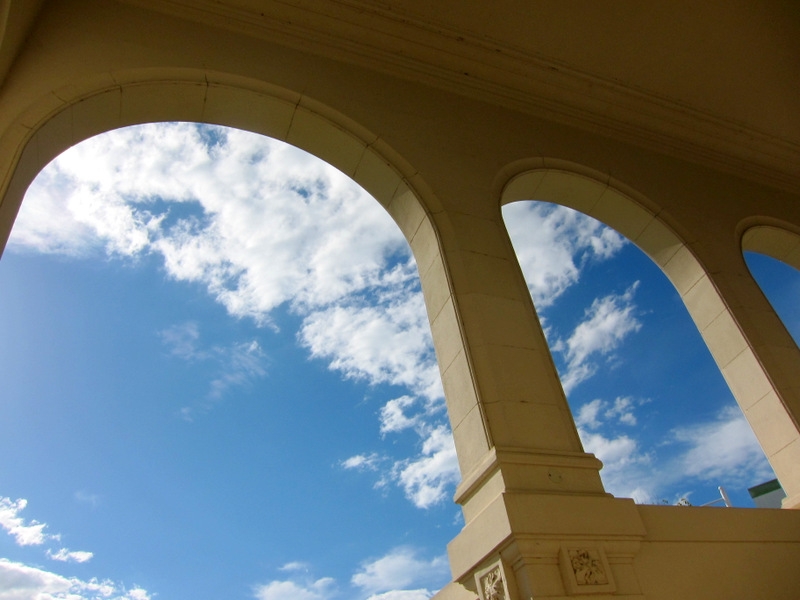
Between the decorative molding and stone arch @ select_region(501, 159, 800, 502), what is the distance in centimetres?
209

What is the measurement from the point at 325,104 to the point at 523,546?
3055mm

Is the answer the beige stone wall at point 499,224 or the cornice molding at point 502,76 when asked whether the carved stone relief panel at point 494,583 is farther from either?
the cornice molding at point 502,76

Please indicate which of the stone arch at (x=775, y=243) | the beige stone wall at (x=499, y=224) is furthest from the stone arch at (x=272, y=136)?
the stone arch at (x=775, y=243)

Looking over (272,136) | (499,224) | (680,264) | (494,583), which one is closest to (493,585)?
(494,583)

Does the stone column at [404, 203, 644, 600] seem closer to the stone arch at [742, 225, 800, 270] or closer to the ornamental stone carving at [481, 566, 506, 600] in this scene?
the ornamental stone carving at [481, 566, 506, 600]

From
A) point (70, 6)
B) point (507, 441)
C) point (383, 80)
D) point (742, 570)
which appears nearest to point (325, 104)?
point (383, 80)

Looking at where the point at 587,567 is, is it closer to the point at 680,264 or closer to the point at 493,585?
the point at 493,585

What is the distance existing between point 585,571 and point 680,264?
315 cm

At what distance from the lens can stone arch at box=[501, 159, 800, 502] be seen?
3.94m

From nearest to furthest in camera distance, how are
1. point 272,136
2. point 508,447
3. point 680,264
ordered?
1. point 508,447
2. point 272,136
3. point 680,264

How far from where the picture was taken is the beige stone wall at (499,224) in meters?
2.56

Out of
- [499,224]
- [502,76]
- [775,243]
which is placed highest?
[502,76]

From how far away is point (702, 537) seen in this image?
2.79 m

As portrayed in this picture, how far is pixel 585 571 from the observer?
7.73 ft
